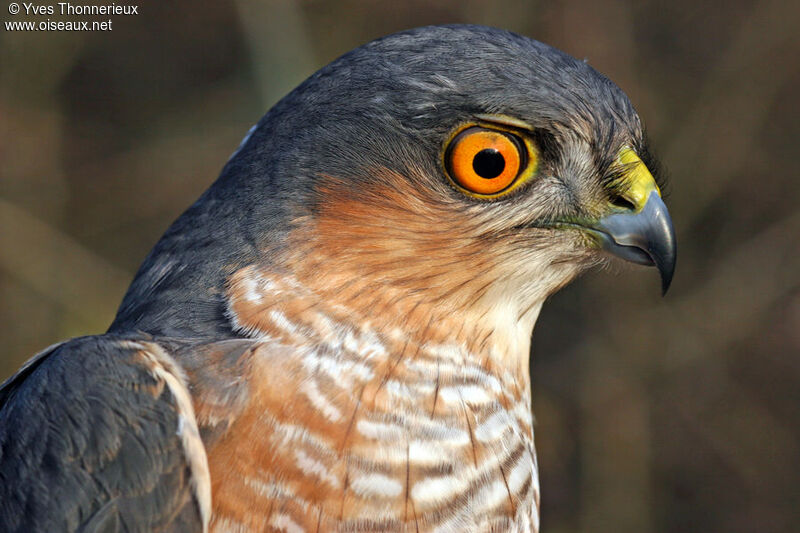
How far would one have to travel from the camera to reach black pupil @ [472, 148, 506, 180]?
87.4 inches

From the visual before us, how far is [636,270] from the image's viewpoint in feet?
19.6

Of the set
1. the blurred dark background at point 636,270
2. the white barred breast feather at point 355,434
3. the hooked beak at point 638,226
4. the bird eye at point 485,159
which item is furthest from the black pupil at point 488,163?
the blurred dark background at point 636,270

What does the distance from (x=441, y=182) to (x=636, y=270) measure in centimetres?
397

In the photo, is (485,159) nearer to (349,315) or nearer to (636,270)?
(349,315)

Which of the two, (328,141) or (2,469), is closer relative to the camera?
(2,469)

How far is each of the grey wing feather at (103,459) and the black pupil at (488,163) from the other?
89cm

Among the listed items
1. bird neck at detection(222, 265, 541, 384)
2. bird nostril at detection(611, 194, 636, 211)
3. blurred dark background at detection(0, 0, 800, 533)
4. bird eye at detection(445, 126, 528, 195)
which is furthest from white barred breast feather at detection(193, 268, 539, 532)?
blurred dark background at detection(0, 0, 800, 533)

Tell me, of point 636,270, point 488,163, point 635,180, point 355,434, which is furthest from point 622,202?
point 636,270

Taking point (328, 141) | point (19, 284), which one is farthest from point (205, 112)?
point (328, 141)

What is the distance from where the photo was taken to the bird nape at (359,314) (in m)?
1.95

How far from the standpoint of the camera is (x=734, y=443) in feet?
22.3

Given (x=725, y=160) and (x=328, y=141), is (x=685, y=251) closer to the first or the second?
(x=725, y=160)

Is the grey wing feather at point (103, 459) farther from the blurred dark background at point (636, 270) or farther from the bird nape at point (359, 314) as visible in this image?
the blurred dark background at point (636, 270)

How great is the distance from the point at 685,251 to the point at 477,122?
4.52 m
